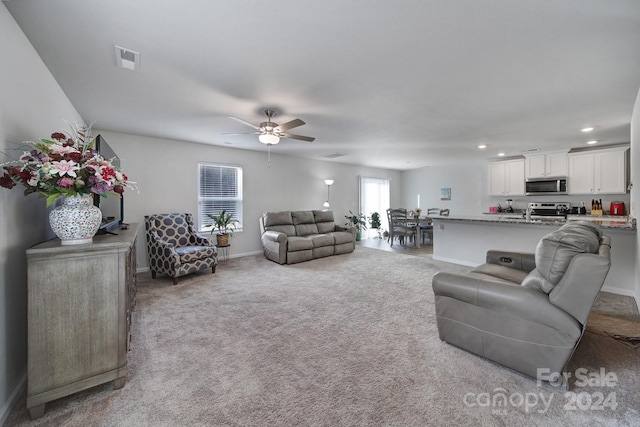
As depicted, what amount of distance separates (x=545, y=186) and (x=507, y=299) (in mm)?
5981

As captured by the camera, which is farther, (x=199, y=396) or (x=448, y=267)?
(x=448, y=267)

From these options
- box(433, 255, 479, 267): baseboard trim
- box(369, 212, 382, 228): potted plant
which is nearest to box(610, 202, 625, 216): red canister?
box(433, 255, 479, 267): baseboard trim

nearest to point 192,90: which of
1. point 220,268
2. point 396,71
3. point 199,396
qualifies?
point 396,71

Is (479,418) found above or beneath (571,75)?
beneath

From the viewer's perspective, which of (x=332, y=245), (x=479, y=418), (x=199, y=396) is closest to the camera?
(x=479, y=418)

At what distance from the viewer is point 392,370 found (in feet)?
6.24

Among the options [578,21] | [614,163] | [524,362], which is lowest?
[524,362]

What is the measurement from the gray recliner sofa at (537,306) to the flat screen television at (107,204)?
3.01m

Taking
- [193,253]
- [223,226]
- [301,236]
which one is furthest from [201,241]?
[301,236]

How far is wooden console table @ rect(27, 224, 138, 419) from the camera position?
149 centimetres

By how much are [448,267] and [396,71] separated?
3729mm

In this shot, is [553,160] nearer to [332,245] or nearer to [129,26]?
[332,245]

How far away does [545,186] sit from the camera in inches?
239

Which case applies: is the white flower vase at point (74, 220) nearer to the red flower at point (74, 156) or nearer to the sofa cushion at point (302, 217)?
the red flower at point (74, 156)
